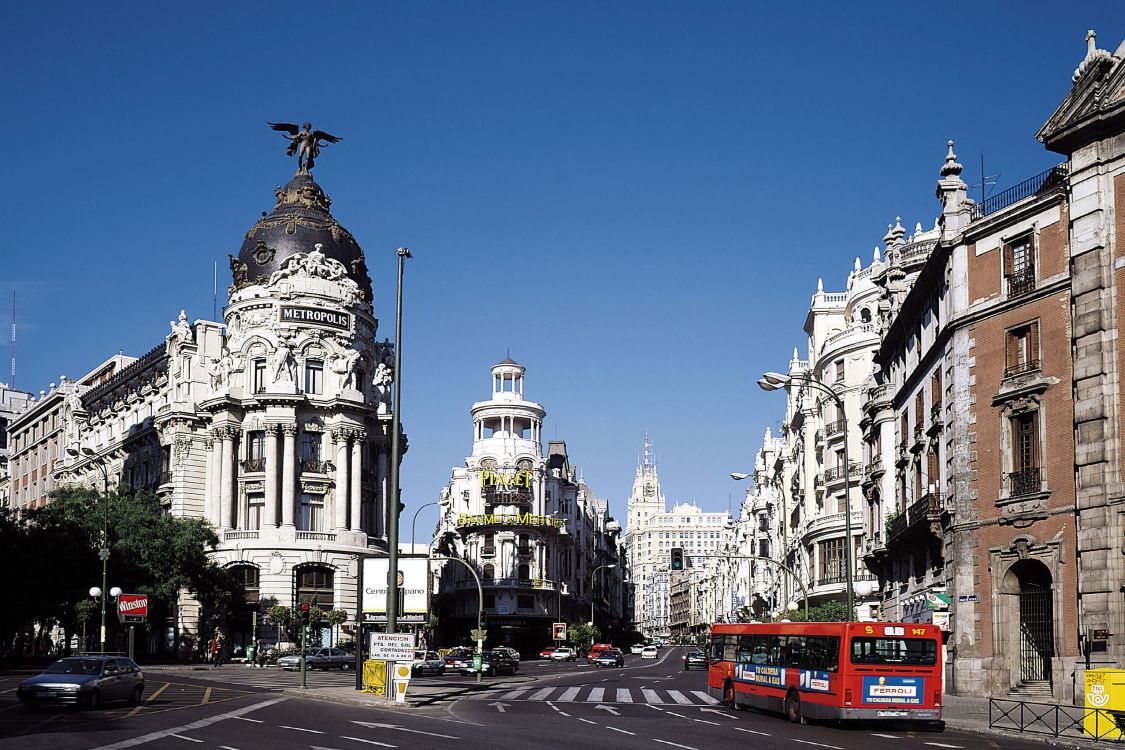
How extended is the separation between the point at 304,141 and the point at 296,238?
8.89m

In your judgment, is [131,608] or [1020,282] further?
[131,608]

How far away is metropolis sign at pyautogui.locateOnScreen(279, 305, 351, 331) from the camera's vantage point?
3442 inches

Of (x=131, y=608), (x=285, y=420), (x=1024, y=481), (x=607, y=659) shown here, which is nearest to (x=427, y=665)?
(x=131, y=608)

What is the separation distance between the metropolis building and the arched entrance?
57078mm

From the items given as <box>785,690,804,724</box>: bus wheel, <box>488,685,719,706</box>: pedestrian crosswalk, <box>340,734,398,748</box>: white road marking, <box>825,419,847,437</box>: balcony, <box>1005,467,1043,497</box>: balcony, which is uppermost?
<box>825,419,847,437</box>: balcony

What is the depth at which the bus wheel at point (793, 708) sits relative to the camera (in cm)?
3152

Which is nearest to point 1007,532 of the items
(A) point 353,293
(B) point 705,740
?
(B) point 705,740

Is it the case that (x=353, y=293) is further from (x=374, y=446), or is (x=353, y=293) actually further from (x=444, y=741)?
(x=444, y=741)

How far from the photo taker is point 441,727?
28141 millimetres

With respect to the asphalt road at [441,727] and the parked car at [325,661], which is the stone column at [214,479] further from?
the asphalt road at [441,727]

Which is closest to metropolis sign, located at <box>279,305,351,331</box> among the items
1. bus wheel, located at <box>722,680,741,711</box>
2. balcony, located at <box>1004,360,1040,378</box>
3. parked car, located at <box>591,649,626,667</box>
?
parked car, located at <box>591,649,626,667</box>

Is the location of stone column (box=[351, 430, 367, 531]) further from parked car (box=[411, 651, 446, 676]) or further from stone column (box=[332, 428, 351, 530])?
parked car (box=[411, 651, 446, 676])

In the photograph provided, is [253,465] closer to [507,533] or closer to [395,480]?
[507,533]

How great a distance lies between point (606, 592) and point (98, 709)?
139818 millimetres
